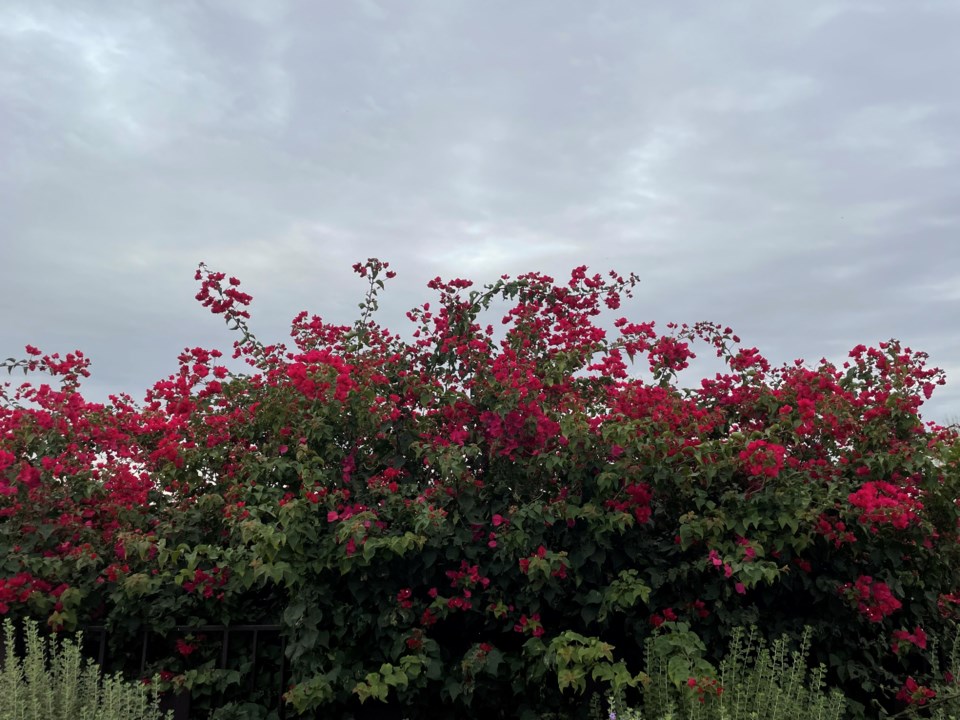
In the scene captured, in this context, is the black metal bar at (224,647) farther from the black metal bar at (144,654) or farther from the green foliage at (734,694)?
the green foliage at (734,694)

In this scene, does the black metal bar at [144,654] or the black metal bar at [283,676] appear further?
the black metal bar at [144,654]

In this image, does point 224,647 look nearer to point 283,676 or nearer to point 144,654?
point 283,676

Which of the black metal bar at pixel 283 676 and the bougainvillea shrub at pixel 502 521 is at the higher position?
the bougainvillea shrub at pixel 502 521

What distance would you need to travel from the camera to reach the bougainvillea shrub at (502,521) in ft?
17.4

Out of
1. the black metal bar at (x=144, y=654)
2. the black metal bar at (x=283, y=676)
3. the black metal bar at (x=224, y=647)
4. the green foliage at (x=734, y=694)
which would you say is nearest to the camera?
the green foliage at (x=734, y=694)

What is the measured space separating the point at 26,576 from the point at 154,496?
106 cm

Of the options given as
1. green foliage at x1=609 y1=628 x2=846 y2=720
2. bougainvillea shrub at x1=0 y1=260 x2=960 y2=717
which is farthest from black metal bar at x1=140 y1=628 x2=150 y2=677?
green foliage at x1=609 y1=628 x2=846 y2=720

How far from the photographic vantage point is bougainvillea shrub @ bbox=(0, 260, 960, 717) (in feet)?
17.4

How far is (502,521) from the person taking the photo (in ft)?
17.9

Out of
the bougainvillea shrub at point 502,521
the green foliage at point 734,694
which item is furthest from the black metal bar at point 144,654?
the green foliage at point 734,694

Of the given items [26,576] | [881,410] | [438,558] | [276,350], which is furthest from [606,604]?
[26,576]

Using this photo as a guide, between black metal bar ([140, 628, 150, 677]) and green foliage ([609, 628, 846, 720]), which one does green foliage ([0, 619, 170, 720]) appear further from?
green foliage ([609, 628, 846, 720])

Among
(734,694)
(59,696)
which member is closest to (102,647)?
(59,696)

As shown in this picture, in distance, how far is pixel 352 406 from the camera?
5727 mm
